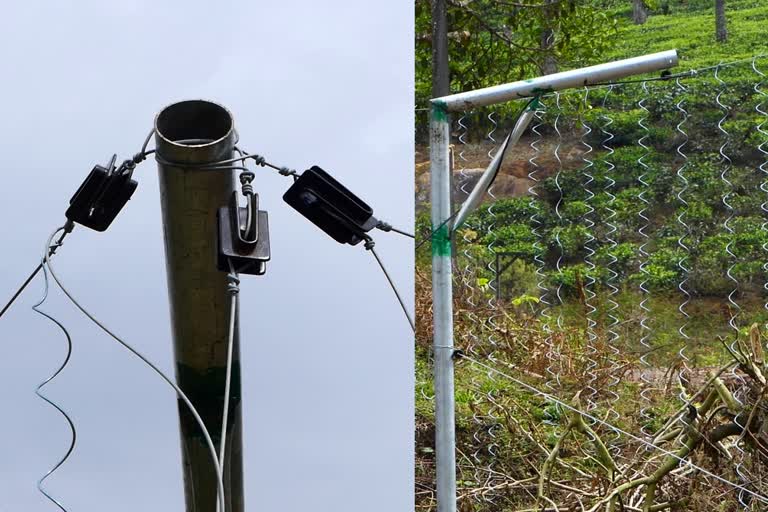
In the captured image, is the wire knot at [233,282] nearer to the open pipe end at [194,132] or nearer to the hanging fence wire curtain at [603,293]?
the open pipe end at [194,132]

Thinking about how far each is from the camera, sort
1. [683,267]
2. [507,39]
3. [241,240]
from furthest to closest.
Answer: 1. [507,39]
2. [683,267]
3. [241,240]

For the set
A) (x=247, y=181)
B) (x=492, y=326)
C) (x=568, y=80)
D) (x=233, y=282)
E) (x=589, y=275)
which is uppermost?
(x=568, y=80)

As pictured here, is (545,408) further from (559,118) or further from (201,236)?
(201,236)

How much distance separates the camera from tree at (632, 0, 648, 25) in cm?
317

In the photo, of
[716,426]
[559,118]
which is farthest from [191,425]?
[559,118]

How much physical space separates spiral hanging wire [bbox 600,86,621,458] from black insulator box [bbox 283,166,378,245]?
109cm

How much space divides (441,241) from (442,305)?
9 centimetres

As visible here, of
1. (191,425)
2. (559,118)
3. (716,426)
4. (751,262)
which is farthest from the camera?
(559,118)

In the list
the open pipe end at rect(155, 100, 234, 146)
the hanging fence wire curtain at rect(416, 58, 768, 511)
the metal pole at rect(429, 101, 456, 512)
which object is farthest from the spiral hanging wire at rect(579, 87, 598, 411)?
the open pipe end at rect(155, 100, 234, 146)

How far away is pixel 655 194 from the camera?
241cm

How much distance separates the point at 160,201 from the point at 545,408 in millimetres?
1409

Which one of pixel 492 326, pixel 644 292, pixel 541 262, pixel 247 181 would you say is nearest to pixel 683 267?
pixel 644 292

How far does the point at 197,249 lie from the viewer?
1211 mm

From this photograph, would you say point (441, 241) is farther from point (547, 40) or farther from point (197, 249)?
point (547, 40)
